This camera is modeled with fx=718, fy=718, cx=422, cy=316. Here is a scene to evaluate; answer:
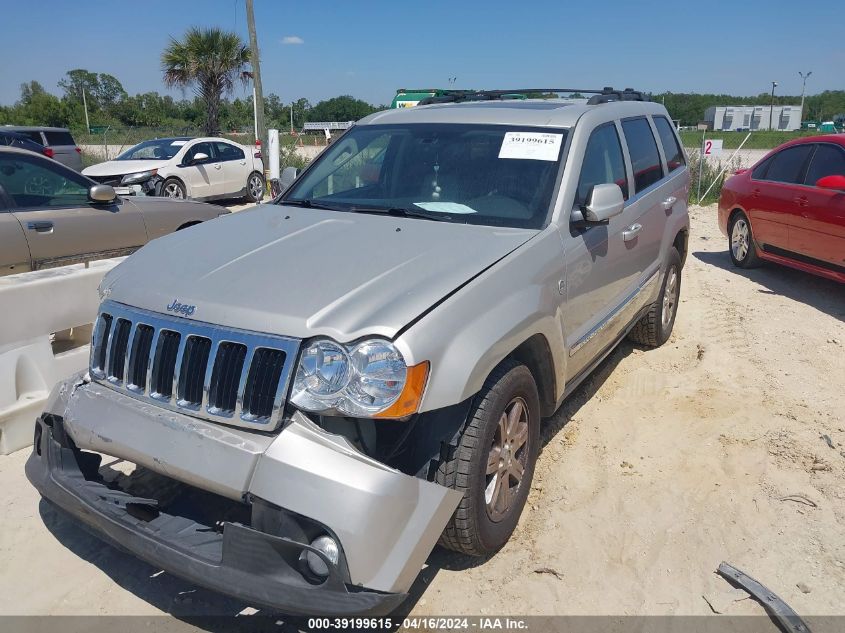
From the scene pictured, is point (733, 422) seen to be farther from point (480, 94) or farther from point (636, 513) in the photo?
point (480, 94)

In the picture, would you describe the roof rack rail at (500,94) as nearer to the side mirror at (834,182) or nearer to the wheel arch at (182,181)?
the side mirror at (834,182)

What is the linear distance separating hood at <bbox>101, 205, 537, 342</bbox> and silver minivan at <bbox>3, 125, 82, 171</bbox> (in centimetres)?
1670

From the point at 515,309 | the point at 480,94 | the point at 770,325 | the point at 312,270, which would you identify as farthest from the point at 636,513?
the point at 770,325

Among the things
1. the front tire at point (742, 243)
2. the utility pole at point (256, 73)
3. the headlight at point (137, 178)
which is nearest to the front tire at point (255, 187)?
the utility pole at point (256, 73)

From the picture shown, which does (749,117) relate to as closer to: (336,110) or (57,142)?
(336,110)

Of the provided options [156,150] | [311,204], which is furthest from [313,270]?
[156,150]

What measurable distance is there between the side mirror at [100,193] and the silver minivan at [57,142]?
43.3 ft

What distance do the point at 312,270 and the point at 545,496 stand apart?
1812mm

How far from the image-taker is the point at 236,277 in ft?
9.78

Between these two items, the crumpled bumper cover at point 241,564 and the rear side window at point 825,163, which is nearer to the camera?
the crumpled bumper cover at point 241,564

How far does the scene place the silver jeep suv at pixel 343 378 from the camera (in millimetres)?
2432

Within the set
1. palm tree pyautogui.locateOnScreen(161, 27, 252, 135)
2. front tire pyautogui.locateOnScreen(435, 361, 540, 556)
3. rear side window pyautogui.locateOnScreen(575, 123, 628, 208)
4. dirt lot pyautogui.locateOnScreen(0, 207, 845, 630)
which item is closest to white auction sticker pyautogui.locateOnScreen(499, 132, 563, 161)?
rear side window pyautogui.locateOnScreen(575, 123, 628, 208)

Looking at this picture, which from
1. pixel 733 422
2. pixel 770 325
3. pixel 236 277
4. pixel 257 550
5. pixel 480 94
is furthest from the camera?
pixel 770 325

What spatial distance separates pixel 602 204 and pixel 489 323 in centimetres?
119
